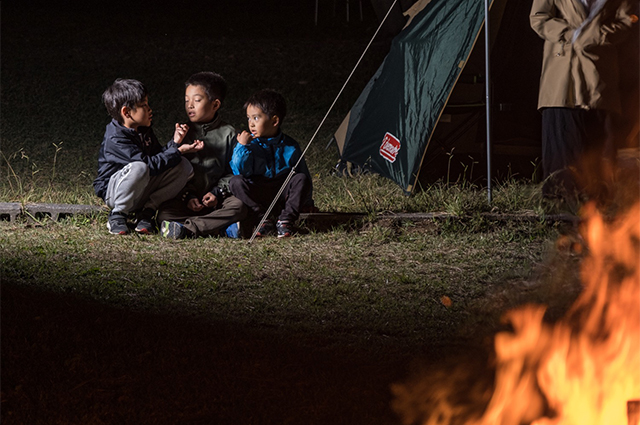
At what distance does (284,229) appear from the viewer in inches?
221

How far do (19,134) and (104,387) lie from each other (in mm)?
7079

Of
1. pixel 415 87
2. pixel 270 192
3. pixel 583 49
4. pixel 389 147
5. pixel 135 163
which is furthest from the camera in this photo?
pixel 389 147

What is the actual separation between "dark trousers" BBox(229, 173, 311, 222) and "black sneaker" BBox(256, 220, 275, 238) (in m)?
0.08

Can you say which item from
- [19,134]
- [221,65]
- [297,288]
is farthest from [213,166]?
[221,65]

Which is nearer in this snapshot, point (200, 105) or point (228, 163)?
point (200, 105)

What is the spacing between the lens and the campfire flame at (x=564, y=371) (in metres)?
2.73

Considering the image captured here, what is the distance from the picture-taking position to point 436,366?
3.33 m

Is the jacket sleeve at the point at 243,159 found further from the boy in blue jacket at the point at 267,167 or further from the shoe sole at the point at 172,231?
the shoe sole at the point at 172,231

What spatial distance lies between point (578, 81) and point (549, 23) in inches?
19.4

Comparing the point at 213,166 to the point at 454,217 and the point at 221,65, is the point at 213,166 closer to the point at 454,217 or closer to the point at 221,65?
the point at 454,217

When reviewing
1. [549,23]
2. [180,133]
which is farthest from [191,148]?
[549,23]

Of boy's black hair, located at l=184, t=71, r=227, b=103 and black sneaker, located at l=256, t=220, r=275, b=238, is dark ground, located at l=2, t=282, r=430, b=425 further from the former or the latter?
boy's black hair, located at l=184, t=71, r=227, b=103

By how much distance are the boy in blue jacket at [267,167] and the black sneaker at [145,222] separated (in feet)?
2.02

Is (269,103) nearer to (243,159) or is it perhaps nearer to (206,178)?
(243,159)
